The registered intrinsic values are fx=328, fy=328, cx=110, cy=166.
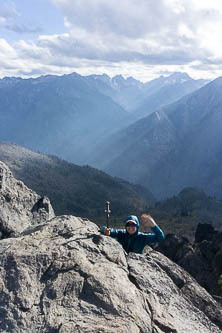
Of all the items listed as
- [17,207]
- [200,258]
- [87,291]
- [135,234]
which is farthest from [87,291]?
[200,258]

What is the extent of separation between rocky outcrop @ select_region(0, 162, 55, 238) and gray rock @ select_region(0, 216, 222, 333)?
7.85 meters

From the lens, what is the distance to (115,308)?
39.0ft

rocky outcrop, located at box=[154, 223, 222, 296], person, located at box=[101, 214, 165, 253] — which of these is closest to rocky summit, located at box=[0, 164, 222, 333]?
person, located at box=[101, 214, 165, 253]

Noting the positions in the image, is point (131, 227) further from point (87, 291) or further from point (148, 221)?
point (87, 291)

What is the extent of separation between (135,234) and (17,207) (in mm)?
12358

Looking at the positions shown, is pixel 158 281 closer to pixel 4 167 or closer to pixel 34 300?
pixel 34 300

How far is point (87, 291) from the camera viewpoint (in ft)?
40.4

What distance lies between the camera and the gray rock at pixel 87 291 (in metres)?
11.3

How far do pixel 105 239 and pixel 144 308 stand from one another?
140 inches

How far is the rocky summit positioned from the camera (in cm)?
1130

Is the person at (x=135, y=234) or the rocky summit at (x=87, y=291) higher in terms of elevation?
the person at (x=135, y=234)

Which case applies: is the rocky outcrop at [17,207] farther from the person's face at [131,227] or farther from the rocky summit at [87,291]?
the person's face at [131,227]

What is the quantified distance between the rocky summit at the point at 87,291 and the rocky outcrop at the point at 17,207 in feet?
25.6

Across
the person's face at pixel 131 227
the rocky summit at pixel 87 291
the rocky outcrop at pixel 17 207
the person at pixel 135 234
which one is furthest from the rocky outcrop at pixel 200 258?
the person's face at pixel 131 227
